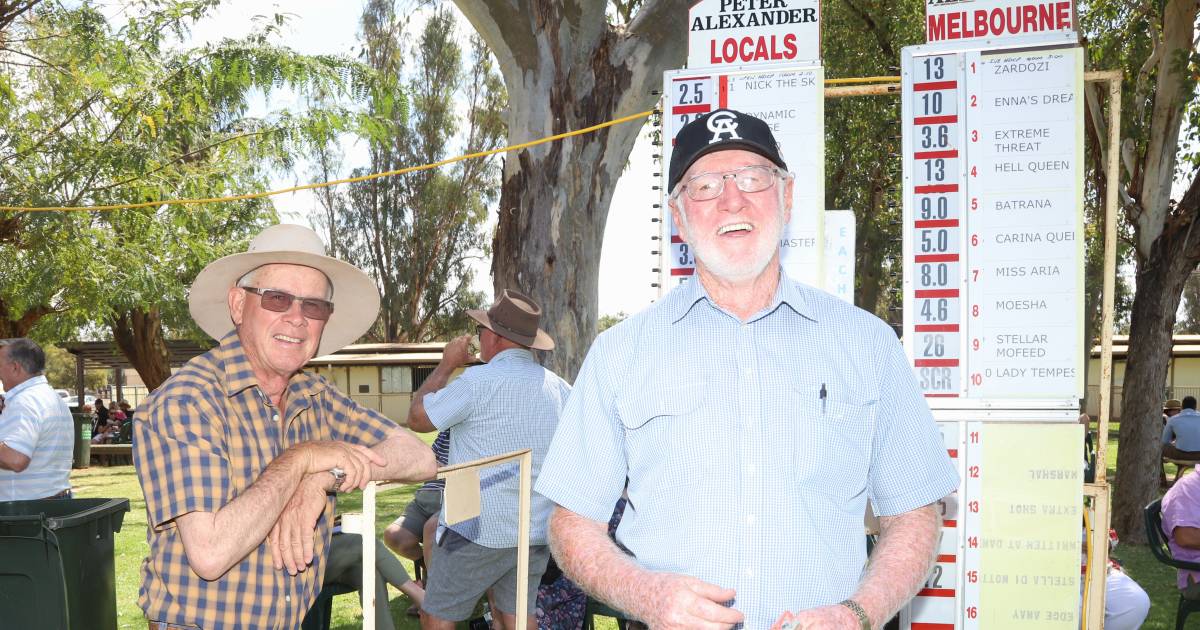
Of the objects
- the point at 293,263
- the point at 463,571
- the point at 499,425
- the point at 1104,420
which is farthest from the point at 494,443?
the point at 1104,420

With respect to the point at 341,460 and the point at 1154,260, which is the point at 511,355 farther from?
the point at 1154,260

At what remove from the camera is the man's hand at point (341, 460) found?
2.88 metres

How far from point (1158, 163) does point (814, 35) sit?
7018 millimetres

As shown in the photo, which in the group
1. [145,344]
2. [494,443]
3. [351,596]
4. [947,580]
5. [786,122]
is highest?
[786,122]

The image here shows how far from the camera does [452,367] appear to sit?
5.91 meters

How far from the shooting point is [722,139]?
238 centimetres

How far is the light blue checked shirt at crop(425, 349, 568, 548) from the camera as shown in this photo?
505cm

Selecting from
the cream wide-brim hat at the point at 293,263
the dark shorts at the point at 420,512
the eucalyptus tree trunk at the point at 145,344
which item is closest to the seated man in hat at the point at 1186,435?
the dark shorts at the point at 420,512

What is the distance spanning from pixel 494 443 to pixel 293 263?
2233mm

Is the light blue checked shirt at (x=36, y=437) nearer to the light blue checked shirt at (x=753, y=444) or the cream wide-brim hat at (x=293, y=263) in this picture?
the cream wide-brim hat at (x=293, y=263)

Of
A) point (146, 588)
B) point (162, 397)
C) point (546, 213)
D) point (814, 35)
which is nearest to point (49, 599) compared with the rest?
point (146, 588)

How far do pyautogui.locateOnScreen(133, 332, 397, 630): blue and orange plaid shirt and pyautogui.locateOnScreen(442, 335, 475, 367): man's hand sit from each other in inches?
105

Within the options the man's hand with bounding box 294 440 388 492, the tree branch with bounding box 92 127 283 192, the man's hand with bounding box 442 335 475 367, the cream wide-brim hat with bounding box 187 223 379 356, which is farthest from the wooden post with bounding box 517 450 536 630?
the tree branch with bounding box 92 127 283 192

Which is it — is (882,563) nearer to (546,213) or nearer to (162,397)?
(162,397)
